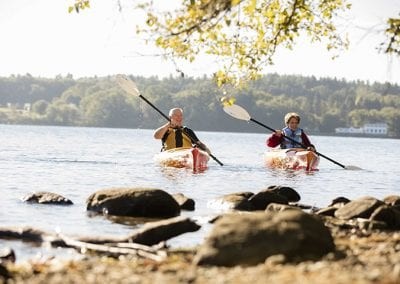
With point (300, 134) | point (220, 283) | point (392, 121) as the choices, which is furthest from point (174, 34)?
point (392, 121)

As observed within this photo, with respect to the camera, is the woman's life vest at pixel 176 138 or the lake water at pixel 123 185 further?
the woman's life vest at pixel 176 138

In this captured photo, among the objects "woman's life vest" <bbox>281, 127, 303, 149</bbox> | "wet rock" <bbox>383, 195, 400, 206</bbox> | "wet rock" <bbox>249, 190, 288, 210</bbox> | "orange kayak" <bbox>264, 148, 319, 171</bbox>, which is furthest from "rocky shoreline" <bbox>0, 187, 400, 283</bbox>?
"orange kayak" <bbox>264, 148, 319, 171</bbox>

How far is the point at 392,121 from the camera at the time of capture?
19712 centimetres

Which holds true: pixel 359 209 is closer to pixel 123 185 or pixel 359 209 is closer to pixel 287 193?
pixel 287 193

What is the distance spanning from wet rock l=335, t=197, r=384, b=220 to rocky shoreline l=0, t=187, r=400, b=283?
1843mm

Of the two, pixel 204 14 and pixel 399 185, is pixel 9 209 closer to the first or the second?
pixel 204 14

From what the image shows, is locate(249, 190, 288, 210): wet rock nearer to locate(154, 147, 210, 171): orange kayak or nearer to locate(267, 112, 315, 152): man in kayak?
locate(154, 147, 210, 171): orange kayak

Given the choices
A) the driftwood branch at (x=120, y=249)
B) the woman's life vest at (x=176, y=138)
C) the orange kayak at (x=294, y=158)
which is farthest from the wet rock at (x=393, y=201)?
the orange kayak at (x=294, y=158)

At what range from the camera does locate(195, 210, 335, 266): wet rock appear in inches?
322

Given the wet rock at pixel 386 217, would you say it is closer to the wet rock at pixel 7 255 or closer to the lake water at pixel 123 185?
the lake water at pixel 123 185

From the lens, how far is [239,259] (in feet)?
26.7

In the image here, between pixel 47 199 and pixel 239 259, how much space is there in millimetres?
8283

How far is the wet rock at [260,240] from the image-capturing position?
26.8 ft

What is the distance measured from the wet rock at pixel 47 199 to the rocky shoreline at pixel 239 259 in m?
5.21
